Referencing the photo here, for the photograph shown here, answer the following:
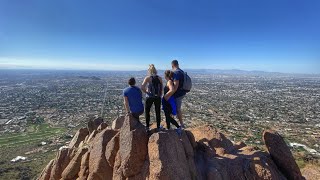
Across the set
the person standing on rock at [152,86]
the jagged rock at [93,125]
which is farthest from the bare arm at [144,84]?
the jagged rock at [93,125]

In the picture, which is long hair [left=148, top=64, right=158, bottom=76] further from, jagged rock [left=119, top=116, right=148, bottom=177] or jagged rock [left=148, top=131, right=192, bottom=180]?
jagged rock [left=148, top=131, right=192, bottom=180]

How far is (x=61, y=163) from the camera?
59.3ft

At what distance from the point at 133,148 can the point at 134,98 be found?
94.6 inches

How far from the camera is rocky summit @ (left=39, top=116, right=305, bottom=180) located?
1255 cm

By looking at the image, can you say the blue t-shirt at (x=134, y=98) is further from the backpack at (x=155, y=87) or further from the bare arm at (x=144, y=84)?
the backpack at (x=155, y=87)

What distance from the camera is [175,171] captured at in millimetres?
12102

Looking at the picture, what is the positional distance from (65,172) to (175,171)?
775cm

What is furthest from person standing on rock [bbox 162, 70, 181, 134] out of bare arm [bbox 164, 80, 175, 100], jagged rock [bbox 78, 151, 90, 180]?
jagged rock [bbox 78, 151, 90, 180]

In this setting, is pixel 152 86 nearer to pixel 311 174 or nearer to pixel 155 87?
pixel 155 87

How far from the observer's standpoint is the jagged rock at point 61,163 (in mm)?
17844

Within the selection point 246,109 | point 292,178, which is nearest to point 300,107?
point 246,109

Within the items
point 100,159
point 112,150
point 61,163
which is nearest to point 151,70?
point 112,150

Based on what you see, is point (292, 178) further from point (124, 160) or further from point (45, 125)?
point (45, 125)

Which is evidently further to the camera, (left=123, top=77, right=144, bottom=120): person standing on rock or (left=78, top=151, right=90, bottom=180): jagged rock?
(left=78, top=151, right=90, bottom=180): jagged rock
